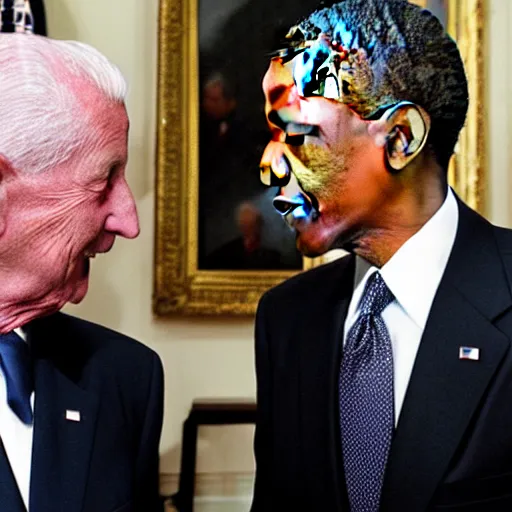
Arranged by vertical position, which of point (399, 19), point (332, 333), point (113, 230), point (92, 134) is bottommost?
point (332, 333)

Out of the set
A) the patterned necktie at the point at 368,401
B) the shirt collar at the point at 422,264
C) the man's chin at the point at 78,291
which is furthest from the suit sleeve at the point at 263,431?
the man's chin at the point at 78,291

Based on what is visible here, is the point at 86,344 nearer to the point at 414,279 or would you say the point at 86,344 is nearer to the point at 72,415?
the point at 72,415

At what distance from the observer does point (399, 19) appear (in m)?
1.05

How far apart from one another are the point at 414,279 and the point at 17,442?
550 millimetres

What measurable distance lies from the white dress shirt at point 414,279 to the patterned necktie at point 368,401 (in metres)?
0.02

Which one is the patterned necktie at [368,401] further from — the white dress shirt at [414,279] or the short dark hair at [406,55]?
the short dark hair at [406,55]

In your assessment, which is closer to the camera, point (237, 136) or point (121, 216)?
point (121, 216)

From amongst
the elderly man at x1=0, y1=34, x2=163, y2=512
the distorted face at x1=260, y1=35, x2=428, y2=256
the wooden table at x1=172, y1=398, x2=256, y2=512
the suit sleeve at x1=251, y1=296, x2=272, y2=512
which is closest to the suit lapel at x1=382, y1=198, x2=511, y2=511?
the distorted face at x1=260, y1=35, x2=428, y2=256

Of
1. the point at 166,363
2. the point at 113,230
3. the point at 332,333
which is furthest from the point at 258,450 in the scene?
the point at 166,363

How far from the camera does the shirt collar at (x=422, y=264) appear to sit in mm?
1112

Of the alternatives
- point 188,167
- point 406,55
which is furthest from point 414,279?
point 188,167

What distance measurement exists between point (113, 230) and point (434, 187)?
422mm

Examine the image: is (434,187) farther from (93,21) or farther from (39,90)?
(93,21)

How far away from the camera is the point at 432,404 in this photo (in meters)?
1.07
